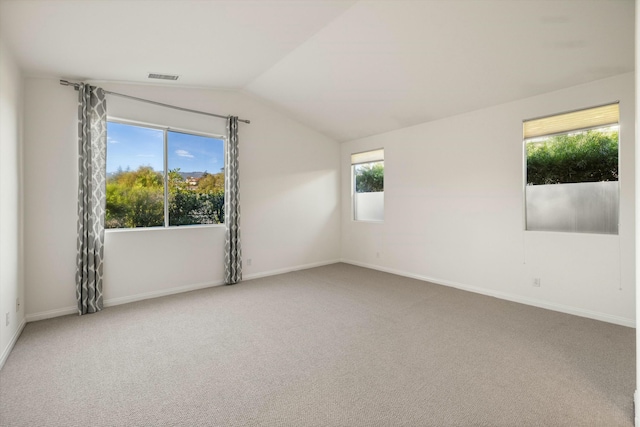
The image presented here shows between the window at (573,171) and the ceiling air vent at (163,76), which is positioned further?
the ceiling air vent at (163,76)

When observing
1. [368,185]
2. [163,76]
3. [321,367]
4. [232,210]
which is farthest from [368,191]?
[321,367]

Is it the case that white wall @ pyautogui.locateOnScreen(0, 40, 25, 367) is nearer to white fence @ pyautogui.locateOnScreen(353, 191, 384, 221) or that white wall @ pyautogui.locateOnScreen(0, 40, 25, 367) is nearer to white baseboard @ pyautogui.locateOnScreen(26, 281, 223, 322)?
white baseboard @ pyautogui.locateOnScreen(26, 281, 223, 322)

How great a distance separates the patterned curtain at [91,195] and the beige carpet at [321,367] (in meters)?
0.33

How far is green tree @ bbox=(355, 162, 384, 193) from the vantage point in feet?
19.5

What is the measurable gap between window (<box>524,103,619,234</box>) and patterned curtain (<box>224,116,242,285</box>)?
→ 13.9ft

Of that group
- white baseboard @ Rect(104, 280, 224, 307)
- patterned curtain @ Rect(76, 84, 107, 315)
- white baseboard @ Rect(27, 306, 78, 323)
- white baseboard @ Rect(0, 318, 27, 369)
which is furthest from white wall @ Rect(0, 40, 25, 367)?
white baseboard @ Rect(104, 280, 224, 307)

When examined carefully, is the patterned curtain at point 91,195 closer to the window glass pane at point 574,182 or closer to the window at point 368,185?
the window at point 368,185

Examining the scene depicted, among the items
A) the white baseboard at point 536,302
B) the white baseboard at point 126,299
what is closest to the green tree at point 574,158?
the white baseboard at point 536,302

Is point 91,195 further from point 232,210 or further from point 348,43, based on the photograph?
point 348,43

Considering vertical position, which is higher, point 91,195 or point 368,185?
point 368,185

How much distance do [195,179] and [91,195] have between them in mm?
1384

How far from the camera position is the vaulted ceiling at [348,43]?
100 inches

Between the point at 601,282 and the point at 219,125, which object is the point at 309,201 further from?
the point at 601,282

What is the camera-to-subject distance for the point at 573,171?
355cm
